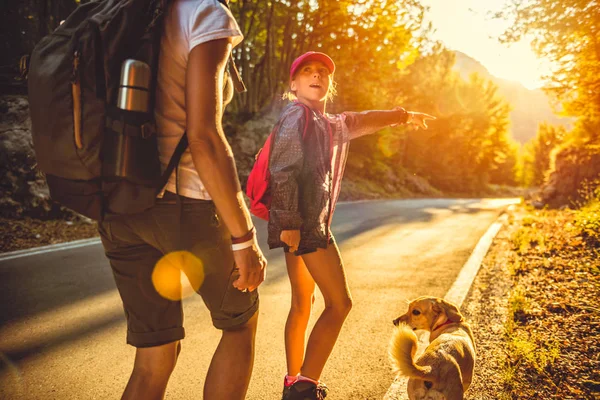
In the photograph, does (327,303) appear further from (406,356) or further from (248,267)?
(248,267)

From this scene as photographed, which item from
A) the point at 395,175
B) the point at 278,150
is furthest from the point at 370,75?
the point at 278,150

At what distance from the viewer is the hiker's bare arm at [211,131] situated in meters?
1.43

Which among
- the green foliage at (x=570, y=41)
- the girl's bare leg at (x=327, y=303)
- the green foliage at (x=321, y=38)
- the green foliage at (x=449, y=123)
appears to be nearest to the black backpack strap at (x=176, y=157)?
the girl's bare leg at (x=327, y=303)

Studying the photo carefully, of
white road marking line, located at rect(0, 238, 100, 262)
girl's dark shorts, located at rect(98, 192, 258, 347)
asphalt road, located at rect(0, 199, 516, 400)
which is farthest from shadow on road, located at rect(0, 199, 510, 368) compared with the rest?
girl's dark shorts, located at rect(98, 192, 258, 347)

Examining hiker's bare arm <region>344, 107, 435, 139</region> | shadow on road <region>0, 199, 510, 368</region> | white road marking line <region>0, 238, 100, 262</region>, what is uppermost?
hiker's bare arm <region>344, 107, 435, 139</region>

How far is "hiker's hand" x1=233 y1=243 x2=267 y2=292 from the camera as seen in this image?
157cm

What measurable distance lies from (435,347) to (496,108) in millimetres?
53168

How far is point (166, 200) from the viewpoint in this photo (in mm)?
1568

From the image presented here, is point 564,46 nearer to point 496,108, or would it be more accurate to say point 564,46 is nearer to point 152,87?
point 152,87

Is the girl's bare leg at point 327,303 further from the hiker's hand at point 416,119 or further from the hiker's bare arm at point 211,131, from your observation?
the hiker's hand at point 416,119

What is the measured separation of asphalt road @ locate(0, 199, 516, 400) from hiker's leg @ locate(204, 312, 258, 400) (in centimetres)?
125

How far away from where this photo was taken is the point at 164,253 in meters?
1.59

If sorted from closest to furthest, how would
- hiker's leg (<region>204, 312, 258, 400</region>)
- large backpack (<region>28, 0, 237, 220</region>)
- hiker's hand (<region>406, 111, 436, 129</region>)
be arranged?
large backpack (<region>28, 0, 237, 220</region>) → hiker's leg (<region>204, 312, 258, 400</region>) → hiker's hand (<region>406, 111, 436, 129</region>)

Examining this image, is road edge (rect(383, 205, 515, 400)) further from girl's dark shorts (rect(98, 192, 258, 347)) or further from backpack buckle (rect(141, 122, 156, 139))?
backpack buckle (rect(141, 122, 156, 139))
